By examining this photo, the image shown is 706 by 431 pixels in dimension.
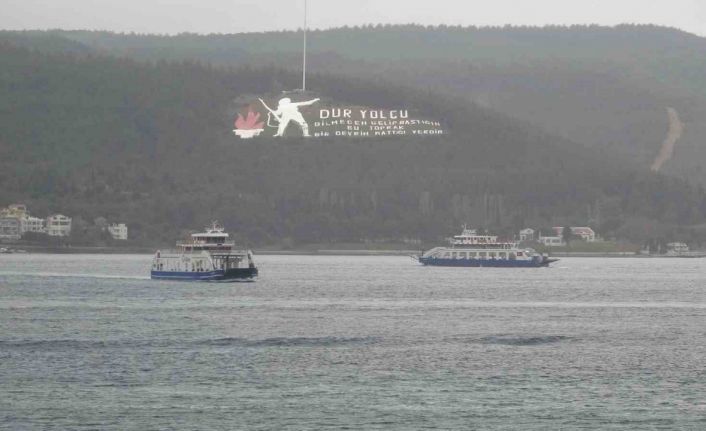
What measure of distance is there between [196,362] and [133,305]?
45.2m

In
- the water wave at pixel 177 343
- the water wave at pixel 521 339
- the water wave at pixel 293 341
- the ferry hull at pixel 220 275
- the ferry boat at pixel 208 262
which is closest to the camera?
the water wave at pixel 177 343

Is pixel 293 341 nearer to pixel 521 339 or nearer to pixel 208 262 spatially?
pixel 521 339

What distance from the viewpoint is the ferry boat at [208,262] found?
177m

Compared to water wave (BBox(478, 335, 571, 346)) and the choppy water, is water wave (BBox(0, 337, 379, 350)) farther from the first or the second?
water wave (BBox(478, 335, 571, 346))

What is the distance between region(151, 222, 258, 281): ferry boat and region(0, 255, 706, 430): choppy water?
24.7 metres

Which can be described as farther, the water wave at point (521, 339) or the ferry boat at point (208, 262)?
the ferry boat at point (208, 262)

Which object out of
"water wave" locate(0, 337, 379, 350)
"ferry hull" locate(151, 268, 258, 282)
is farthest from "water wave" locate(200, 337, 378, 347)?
"ferry hull" locate(151, 268, 258, 282)

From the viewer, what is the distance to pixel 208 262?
178 meters

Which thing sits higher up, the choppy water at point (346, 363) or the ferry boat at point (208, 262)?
the ferry boat at point (208, 262)

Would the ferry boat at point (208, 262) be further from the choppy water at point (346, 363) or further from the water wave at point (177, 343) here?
the water wave at point (177, 343)

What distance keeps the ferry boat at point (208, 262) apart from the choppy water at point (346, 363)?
2474 centimetres

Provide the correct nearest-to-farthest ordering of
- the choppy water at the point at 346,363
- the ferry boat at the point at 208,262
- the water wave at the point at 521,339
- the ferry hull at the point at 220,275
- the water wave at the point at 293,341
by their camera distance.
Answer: the choppy water at the point at 346,363, the water wave at the point at 293,341, the water wave at the point at 521,339, the ferry boat at the point at 208,262, the ferry hull at the point at 220,275

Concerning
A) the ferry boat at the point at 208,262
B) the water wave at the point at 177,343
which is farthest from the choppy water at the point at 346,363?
the ferry boat at the point at 208,262

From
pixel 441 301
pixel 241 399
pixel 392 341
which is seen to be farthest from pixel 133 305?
pixel 241 399
